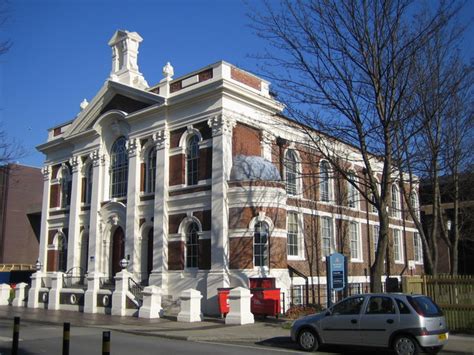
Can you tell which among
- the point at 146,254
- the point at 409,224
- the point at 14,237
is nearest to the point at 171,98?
the point at 146,254

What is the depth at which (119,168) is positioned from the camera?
3062 cm

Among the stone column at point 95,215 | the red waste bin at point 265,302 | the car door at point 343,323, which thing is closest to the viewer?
the car door at point 343,323

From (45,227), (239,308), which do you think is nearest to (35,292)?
(45,227)

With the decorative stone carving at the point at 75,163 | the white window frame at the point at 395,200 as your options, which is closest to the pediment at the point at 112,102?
the decorative stone carving at the point at 75,163

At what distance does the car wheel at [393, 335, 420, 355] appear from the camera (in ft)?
38.3

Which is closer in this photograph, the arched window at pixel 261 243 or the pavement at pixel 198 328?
the pavement at pixel 198 328

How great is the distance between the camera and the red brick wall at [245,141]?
2556cm

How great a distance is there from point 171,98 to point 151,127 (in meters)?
2.17

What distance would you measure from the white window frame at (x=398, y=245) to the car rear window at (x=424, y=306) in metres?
26.4

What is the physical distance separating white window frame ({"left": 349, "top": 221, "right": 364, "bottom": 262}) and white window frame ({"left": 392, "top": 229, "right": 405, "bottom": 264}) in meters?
5.79

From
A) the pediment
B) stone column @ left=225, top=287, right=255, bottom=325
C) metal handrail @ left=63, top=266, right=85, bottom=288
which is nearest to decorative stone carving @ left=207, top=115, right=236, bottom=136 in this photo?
the pediment

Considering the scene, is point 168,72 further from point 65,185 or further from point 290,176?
point 65,185

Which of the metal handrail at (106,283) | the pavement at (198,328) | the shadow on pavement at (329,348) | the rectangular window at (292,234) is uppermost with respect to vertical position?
the rectangular window at (292,234)

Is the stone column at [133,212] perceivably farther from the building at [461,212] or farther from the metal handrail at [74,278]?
the building at [461,212]
